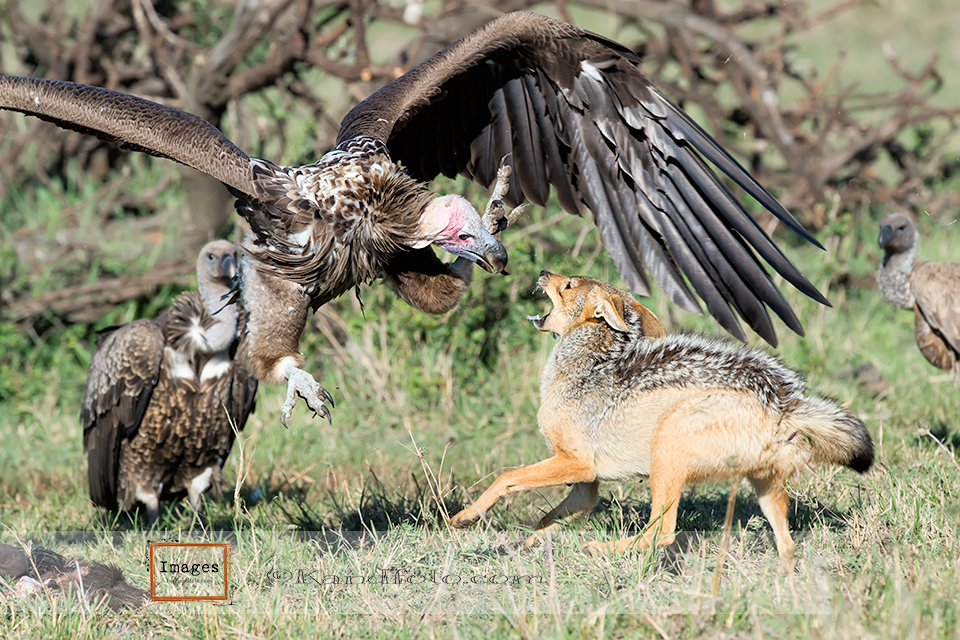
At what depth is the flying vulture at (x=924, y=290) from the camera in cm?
531

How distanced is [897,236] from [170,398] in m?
4.21

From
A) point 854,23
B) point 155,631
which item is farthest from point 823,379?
point 854,23

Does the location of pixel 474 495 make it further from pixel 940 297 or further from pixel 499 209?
pixel 940 297

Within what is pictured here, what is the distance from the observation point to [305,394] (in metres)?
3.78

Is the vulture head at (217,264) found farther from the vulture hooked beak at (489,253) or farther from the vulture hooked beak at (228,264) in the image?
the vulture hooked beak at (489,253)

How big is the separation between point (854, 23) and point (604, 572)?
676 inches

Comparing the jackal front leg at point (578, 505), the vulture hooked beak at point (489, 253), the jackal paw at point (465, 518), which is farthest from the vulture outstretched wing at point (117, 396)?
the jackal front leg at point (578, 505)

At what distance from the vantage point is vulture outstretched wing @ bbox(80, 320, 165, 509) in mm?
5336

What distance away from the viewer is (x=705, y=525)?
13.0 feet

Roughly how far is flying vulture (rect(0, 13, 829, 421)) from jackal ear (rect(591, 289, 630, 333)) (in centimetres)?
36

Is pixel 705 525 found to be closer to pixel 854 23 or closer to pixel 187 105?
pixel 187 105

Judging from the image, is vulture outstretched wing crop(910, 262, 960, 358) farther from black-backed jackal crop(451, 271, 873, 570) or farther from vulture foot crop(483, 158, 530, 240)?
vulture foot crop(483, 158, 530, 240)

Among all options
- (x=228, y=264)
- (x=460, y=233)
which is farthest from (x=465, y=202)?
(x=228, y=264)

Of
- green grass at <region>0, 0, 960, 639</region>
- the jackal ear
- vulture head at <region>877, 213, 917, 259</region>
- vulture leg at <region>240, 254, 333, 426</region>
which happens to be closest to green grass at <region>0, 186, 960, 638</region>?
green grass at <region>0, 0, 960, 639</region>
